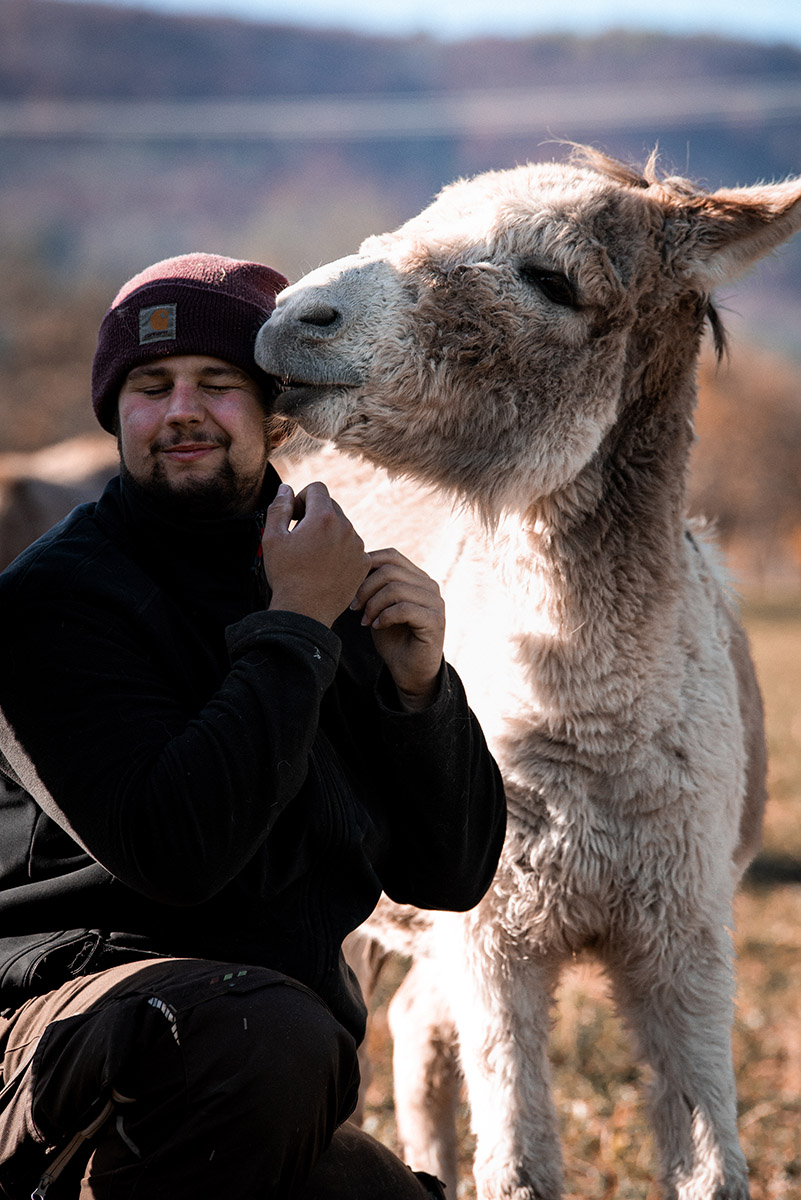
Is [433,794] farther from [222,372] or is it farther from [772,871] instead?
[772,871]

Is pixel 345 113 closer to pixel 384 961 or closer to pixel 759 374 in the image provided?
pixel 759 374

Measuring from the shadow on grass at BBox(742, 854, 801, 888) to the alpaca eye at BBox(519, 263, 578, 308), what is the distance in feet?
15.4

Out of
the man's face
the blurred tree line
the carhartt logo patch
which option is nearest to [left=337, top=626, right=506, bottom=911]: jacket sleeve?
the man's face

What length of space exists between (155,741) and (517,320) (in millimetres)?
1246

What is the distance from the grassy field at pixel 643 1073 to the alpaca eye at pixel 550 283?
5.44 feet

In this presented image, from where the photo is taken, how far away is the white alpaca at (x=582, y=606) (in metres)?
2.55

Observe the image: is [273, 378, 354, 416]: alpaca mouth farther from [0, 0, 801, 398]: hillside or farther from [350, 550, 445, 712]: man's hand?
[0, 0, 801, 398]: hillside

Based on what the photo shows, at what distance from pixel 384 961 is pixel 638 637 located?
1797 millimetres

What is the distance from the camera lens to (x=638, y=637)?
9.00ft

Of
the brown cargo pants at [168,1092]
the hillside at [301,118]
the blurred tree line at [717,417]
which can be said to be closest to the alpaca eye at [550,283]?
the brown cargo pants at [168,1092]

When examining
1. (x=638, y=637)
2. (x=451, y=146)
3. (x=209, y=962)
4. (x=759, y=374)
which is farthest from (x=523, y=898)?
(x=451, y=146)

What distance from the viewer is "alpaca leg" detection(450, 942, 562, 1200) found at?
2.63m

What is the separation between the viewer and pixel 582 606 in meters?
2.70

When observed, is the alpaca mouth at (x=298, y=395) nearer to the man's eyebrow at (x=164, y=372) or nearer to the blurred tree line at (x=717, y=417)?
the man's eyebrow at (x=164, y=372)
